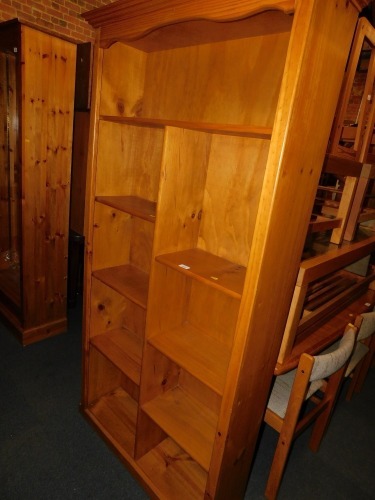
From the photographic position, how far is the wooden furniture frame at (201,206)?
985 millimetres

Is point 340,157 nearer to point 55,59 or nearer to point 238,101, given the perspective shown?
point 238,101

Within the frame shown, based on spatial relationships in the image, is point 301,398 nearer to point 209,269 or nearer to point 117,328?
point 209,269

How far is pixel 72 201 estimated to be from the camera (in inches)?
129

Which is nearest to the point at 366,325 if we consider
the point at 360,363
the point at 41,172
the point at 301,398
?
the point at 301,398

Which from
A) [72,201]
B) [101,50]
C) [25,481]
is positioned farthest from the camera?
[72,201]

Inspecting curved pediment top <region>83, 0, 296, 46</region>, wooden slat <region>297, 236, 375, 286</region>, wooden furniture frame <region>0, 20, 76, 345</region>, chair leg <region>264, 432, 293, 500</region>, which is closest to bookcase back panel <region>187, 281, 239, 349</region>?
wooden slat <region>297, 236, 375, 286</region>

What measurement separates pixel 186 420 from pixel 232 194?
1151 millimetres

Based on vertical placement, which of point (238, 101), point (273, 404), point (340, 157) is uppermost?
point (238, 101)

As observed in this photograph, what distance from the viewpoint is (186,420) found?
160cm

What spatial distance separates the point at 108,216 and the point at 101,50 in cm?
77

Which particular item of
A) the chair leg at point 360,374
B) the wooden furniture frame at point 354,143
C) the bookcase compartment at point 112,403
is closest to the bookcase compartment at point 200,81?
the wooden furniture frame at point 354,143

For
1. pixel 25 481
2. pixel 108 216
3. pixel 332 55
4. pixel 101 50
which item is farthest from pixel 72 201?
pixel 332 55

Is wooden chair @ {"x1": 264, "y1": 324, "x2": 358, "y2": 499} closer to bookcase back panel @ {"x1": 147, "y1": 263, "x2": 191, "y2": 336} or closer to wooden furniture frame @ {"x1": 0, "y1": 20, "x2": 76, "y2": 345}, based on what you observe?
bookcase back panel @ {"x1": 147, "y1": 263, "x2": 191, "y2": 336}

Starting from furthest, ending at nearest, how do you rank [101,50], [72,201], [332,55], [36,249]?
[72,201]
[36,249]
[101,50]
[332,55]
